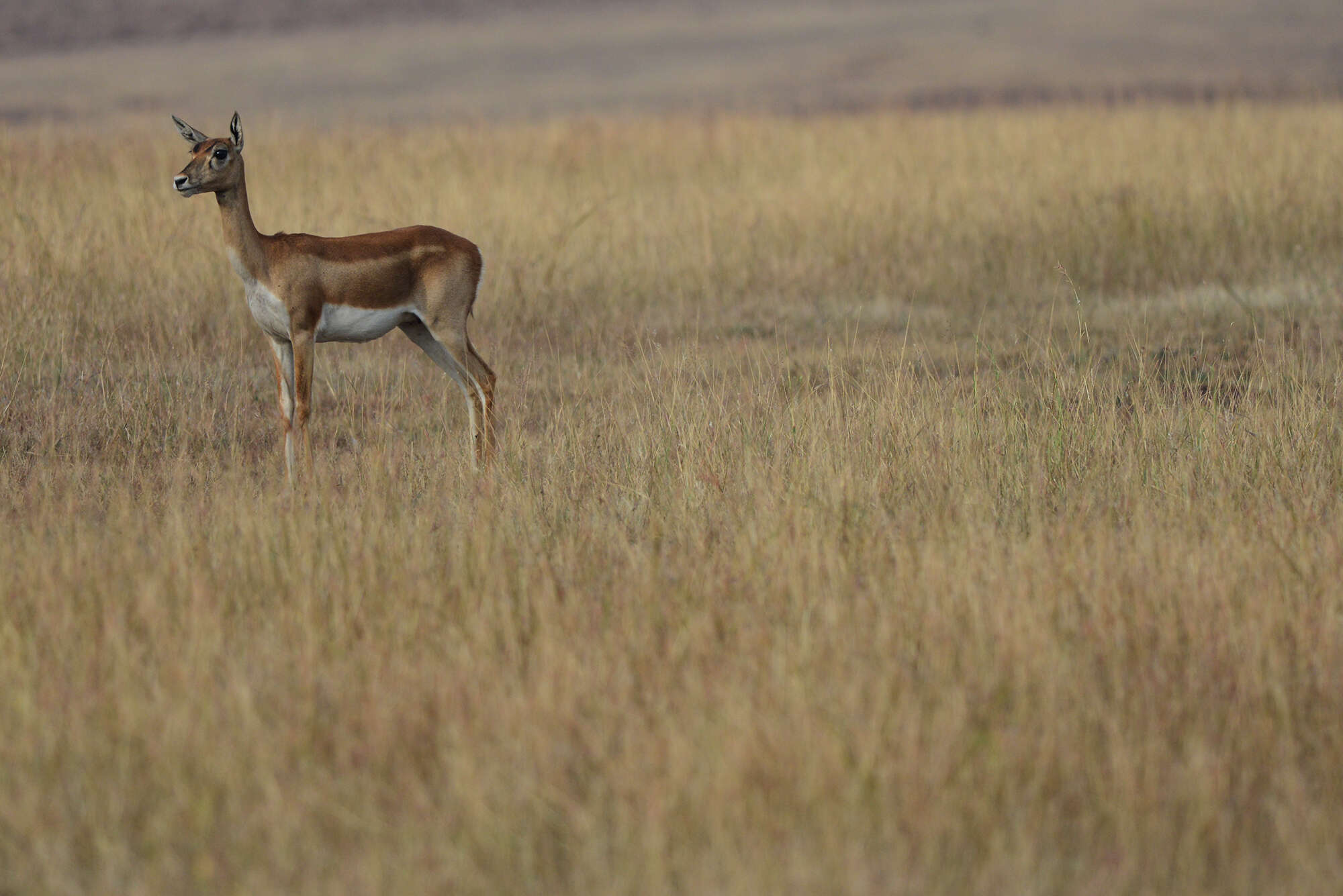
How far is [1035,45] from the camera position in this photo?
56.1 metres

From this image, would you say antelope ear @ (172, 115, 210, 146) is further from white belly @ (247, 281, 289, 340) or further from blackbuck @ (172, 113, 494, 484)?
white belly @ (247, 281, 289, 340)

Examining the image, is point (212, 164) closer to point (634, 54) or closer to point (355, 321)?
point (355, 321)

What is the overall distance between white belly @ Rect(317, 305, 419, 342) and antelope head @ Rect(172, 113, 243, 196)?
0.64m

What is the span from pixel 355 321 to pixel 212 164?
837mm

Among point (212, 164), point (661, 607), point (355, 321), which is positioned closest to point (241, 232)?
point (212, 164)

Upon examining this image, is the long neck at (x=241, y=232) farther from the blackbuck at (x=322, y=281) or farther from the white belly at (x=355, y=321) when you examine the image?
the white belly at (x=355, y=321)

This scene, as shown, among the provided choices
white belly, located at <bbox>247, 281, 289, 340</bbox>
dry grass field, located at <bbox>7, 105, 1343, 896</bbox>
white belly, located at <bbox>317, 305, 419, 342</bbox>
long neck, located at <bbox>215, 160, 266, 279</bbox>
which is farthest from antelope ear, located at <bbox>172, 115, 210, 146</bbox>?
dry grass field, located at <bbox>7, 105, 1343, 896</bbox>

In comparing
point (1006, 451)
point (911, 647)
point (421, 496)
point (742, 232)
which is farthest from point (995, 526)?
point (742, 232)

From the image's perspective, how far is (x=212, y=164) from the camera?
618 cm

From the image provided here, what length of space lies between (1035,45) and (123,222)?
50.1 meters

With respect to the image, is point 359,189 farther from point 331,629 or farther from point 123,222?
point 331,629

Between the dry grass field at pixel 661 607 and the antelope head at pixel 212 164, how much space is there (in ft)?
3.83

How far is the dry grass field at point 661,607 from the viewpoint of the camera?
3395mm

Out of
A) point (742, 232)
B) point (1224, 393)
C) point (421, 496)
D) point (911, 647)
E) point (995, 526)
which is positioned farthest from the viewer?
point (742, 232)
